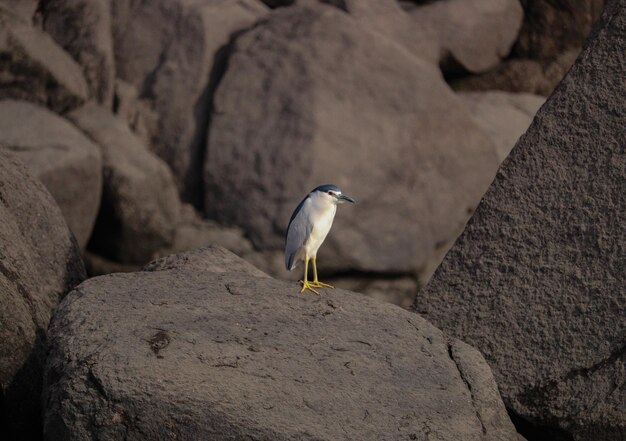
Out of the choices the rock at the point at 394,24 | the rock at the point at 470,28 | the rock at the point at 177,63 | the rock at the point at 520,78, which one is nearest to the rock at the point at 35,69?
the rock at the point at 177,63

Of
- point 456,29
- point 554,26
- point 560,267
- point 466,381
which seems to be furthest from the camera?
point 554,26

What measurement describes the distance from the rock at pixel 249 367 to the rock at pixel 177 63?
14.9 ft

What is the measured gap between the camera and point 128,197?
27.7 feet

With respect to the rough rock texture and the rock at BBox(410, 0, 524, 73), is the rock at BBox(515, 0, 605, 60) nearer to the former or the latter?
the rough rock texture

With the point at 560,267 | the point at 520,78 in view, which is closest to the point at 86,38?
the point at 520,78

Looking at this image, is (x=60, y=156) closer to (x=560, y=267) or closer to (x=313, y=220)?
(x=313, y=220)

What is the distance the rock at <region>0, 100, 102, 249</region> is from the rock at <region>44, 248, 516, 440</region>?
135 inches

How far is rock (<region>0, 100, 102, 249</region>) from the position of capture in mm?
7766

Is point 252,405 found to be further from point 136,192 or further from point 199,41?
point 199,41

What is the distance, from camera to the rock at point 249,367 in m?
3.82

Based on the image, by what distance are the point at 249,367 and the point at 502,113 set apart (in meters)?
6.74

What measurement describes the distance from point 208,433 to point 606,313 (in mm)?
1985

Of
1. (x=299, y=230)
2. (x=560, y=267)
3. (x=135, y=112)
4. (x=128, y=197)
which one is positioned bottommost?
(x=128, y=197)

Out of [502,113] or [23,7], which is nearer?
[23,7]
